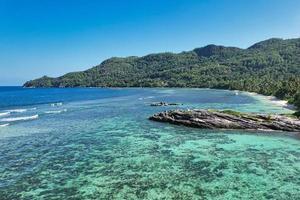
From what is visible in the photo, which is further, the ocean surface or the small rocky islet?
the small rocky islet

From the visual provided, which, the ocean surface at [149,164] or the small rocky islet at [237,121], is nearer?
the ocean surface at [149,164]

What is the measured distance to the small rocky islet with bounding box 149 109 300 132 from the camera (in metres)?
59.9

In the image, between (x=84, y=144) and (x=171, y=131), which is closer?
(x=84, y=144)

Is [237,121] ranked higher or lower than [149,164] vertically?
higher

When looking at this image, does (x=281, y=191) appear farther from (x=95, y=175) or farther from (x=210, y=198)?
(x=95, y=175)

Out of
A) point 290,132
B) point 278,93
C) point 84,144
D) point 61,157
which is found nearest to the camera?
point 61,157

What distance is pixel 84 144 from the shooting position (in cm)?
5028

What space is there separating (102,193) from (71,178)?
574 cm

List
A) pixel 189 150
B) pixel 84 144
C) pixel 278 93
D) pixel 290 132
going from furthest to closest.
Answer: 1. pixel 278 93
2. pixel 290 132
3. pixel 84 144
4. pixel 189 150

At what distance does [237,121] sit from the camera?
62125 mm

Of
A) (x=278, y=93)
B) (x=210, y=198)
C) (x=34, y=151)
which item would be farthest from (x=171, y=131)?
(x=278, y=93)

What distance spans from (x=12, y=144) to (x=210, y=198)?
3574 centimetres

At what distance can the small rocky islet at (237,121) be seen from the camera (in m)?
59.9

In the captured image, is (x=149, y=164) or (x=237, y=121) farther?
(x=237, y=121)
